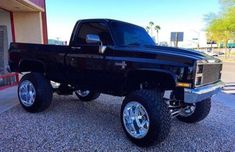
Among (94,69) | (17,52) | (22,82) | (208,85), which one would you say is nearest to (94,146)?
(94,69)

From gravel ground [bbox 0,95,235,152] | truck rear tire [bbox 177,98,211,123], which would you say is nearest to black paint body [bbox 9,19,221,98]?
gravel ground [bbox 0,95,235,152]

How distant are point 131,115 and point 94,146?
2.49 ft

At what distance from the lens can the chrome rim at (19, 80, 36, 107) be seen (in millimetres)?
5336

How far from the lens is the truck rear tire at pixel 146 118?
3.52 m

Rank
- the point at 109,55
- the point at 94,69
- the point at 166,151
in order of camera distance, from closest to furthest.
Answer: the point at 166,151 < the point at 109,55 < the point at 94,69

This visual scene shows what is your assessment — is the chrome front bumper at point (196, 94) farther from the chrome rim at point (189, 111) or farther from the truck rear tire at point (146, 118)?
the chrome rim at point (189, 111)

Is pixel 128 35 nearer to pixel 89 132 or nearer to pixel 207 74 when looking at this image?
pixel 207 74

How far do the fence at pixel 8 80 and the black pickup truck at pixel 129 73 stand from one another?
3.06m

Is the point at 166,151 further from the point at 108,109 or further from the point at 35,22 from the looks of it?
the point at 35,22

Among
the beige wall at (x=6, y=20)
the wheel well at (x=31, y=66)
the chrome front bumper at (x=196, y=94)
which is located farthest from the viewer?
the beige wall at (x=6, y=20)

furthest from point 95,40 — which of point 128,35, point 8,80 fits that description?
point 8,80

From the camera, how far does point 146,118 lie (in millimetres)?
3725

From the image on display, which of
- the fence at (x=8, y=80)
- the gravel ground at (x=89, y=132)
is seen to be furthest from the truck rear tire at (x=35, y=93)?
the fence at (x=8, y=80)

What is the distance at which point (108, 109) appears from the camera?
593 centimetres
